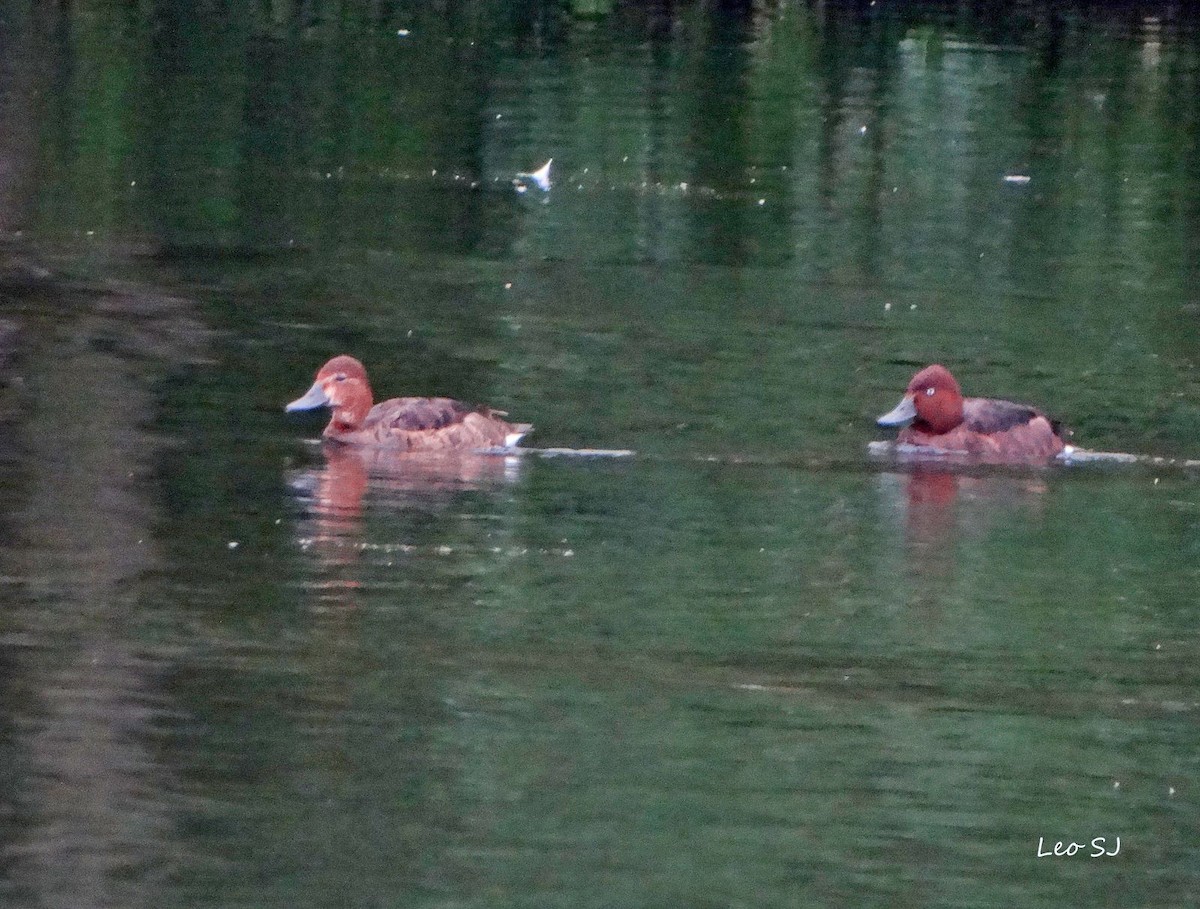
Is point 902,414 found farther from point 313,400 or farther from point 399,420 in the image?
point 313,400

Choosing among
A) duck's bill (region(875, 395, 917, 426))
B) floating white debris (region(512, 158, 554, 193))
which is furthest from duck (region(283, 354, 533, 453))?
floating white debris (region(512, 158, 554, 193))

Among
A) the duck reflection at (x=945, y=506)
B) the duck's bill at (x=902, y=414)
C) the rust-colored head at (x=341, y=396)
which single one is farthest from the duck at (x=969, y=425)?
the rust-colored head at (x=341, y=396)

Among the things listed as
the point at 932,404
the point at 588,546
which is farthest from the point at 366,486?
the point at 932,404

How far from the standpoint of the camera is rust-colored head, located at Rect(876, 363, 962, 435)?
13.7m

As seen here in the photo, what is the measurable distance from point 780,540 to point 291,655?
277 centimetres

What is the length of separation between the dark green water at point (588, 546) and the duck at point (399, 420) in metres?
0.20

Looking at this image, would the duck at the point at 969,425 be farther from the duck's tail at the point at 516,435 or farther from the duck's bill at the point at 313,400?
the duck's bill at the point at 313,400

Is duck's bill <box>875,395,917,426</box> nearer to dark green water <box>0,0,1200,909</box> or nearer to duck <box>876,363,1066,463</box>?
duck <box>876,363,1066,463</box>

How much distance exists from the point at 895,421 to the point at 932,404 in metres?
0.24

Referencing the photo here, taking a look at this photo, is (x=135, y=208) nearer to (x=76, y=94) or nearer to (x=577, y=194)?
(x=577, y=194)

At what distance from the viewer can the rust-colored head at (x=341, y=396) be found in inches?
540

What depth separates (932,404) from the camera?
13.8 meters

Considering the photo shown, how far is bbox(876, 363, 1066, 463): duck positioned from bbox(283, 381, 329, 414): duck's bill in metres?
2.77

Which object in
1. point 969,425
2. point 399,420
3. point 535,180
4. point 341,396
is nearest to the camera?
point 399,420
